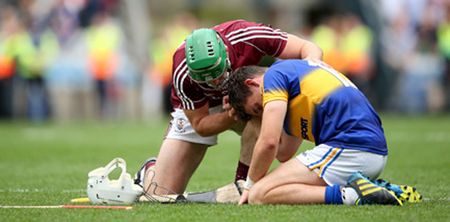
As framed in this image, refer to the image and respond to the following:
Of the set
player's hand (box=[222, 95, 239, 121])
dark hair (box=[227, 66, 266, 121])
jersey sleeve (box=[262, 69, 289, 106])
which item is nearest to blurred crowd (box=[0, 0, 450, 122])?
player's hand (box=[222, 95, 239, 121])

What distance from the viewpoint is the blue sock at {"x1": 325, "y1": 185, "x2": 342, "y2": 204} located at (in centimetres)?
767

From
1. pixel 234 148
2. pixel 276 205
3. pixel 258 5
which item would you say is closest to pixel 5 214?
pixel 276 205

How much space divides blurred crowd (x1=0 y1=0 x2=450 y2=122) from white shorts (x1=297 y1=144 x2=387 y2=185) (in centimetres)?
1616

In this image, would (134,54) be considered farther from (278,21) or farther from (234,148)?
(234,148)

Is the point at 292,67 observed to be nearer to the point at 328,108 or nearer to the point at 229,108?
the point at 328,108

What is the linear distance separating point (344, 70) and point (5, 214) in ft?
58.7

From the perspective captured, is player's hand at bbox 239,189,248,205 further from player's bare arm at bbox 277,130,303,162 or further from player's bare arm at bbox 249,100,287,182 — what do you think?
player's bare arm at bbox 277,130,303,162

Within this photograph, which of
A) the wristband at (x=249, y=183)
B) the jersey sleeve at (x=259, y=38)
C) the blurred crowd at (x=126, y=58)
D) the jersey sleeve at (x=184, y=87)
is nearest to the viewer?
the wristband at (x=249, y=183)

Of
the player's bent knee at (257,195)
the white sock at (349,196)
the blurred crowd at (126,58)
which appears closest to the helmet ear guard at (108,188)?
the player's bent knee at (257,195)

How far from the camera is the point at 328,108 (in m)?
7.74

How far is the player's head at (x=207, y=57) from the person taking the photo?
8.03 m

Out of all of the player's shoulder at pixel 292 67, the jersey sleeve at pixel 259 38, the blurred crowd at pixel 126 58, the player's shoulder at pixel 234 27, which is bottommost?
the blurred crowd at pixel 126 58

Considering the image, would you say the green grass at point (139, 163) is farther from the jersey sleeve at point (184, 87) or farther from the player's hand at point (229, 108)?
the jersey sleeve at point (184, 87)

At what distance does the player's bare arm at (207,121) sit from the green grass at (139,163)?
34.0 inches
